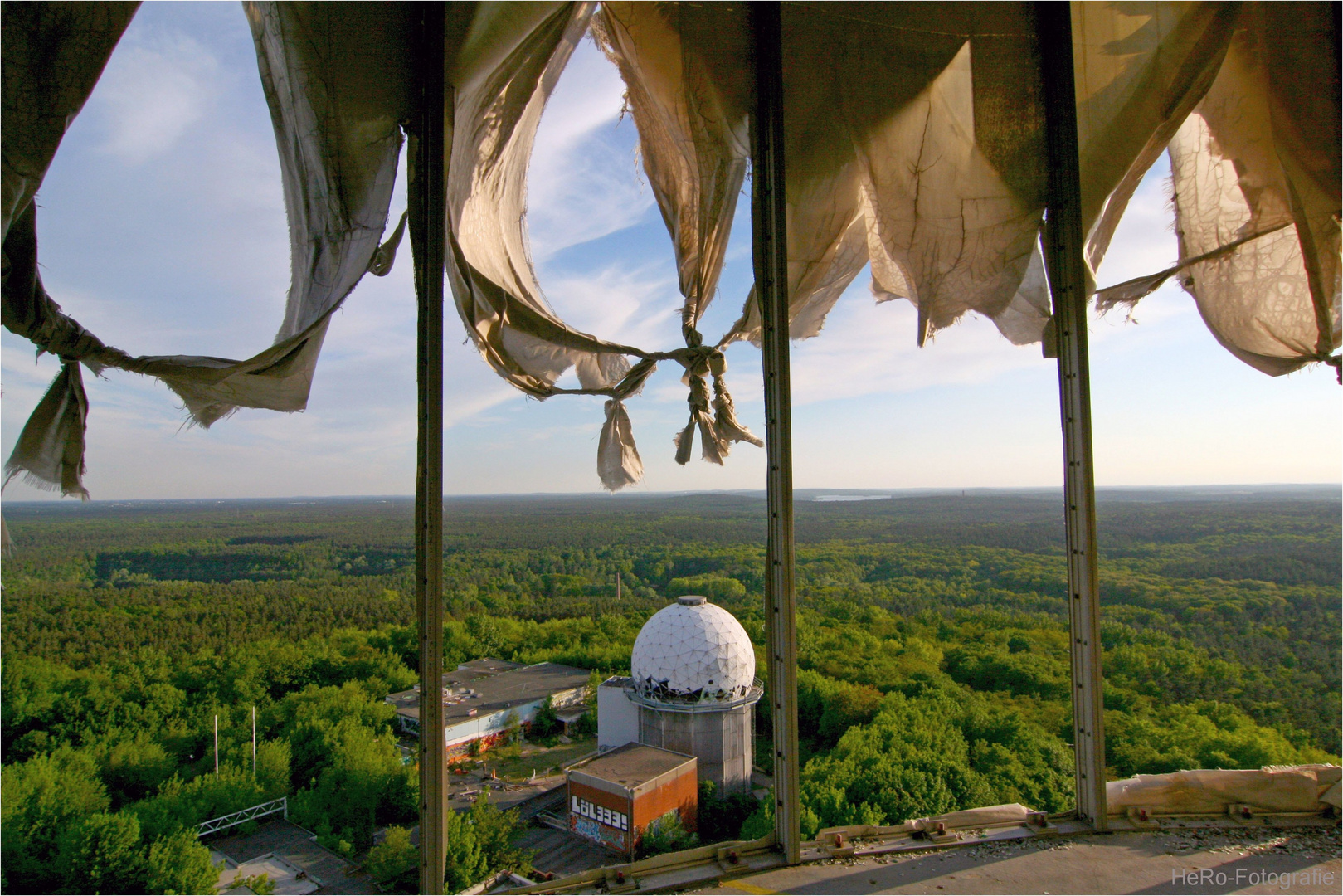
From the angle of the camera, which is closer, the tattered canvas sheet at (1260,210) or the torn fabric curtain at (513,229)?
the torn fabric curtain at (513,229)

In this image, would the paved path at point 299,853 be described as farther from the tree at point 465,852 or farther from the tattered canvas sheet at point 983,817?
the tattered canvas sheet at point 983,817

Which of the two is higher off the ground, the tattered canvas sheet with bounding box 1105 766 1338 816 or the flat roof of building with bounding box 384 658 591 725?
the tattered canvas sheet with bounding box 1105 766 1338 816

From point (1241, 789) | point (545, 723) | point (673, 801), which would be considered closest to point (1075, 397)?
point (1241, 789)

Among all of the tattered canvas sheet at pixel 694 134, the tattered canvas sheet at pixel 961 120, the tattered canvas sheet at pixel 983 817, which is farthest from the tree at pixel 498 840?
the tattered canvas sheet at pixel 961 120

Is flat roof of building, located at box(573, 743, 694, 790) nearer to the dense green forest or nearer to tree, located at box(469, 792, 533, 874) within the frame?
tree, located at box(469, 792, 533, 874)

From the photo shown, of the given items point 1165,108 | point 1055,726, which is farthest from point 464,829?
point 1055,726

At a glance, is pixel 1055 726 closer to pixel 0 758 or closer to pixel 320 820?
pixel 320 820

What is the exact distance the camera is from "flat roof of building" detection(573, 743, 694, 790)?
8.38 meters

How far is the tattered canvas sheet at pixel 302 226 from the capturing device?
7.37 ft

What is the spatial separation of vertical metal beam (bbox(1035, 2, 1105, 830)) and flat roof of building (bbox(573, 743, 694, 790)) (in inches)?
241

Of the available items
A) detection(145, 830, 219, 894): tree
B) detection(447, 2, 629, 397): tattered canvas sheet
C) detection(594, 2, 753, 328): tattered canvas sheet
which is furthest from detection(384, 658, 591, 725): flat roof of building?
detection(594, 2, 753, 328): tattered canvas sheet

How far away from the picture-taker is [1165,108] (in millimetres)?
3125

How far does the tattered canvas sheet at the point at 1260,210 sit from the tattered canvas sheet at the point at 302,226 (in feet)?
12.9

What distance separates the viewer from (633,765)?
887 centimetres
